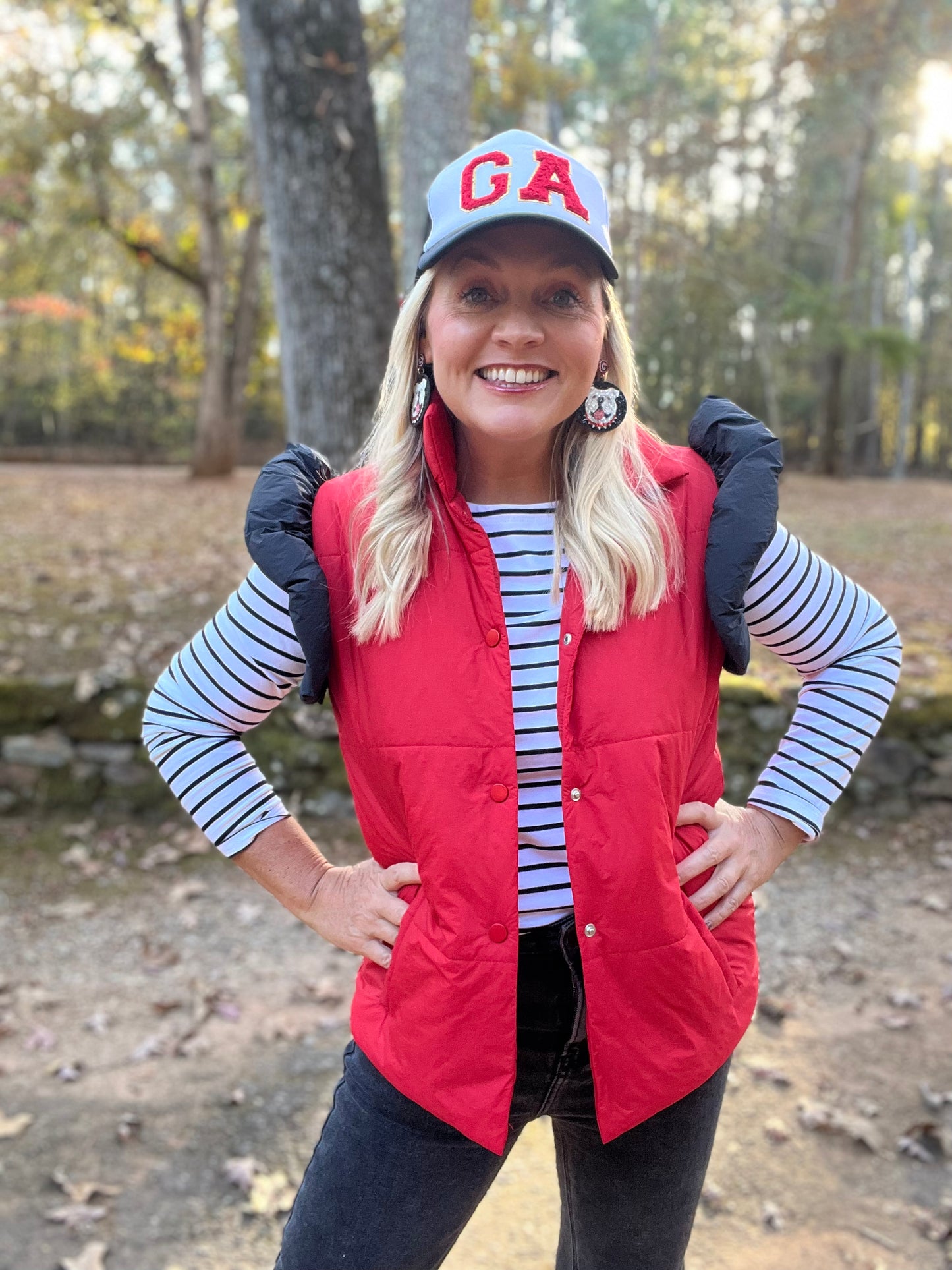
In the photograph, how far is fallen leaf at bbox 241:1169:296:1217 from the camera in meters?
3.07

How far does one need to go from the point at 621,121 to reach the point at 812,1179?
76.9ft

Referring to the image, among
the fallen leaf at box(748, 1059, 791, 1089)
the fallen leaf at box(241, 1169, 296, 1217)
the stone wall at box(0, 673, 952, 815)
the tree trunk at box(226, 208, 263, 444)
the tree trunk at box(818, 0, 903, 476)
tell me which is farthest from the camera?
the tree trunk at box(818, 0, 903, 476)

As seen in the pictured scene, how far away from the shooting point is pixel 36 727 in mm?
5500

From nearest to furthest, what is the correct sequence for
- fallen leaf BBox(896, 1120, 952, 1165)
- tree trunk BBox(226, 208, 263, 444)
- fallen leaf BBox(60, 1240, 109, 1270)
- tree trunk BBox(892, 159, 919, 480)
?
fallen leaf BBox(60, 1240, 109, 1270) → fallen leaf BBox(896, 1120, 952, 1165) → tree trunk BBox(226, 208, 263, 444) → tree trunk BBox(892, 159, 919, 480)

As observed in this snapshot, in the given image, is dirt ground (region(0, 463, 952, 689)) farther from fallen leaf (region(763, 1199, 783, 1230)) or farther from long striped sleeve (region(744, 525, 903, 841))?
long striped sleeve (region(744, 525, 903, 841))

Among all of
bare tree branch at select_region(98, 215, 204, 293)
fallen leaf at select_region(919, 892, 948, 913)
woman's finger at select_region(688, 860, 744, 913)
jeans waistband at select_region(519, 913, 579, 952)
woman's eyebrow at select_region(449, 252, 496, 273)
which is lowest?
fallen leaf at select_region(919, 892, 948, 913)

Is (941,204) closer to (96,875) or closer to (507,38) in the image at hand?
(507,38)

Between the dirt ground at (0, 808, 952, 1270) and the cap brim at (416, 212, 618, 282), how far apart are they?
2.69 meters

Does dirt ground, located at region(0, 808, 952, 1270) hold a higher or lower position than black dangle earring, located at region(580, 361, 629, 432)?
lower

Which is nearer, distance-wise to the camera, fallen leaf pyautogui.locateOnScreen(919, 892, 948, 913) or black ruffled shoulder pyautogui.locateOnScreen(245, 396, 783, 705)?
black ruffled shoulder pyautogui.locateOnScreen(245, 396, 783, 705)

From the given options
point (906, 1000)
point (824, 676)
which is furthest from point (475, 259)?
point (906, 1000)

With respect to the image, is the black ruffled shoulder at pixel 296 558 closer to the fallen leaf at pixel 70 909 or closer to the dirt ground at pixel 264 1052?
the dirt ground at pixel 264 1052

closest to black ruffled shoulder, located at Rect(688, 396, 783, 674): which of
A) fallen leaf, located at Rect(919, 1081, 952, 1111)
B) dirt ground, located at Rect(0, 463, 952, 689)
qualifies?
fallen leaf, located at Rect(919, 1081, 952, 1111)

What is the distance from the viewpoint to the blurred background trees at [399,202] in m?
5.24
